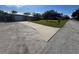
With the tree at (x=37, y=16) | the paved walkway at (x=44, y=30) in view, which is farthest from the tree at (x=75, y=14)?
the tree at (x=37, y=16)

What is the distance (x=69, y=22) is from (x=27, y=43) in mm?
1284

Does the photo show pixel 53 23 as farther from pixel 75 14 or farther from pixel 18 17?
pixel 18 17

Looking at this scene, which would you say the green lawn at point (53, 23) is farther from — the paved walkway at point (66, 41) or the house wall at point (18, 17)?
the house wall at point (18, 17)

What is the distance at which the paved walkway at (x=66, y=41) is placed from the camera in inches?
128

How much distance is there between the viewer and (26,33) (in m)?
3.47

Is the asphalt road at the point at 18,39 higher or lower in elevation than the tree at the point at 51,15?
lower

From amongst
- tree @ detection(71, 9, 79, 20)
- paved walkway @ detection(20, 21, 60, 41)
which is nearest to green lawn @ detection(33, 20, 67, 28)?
paved walkway @ detection(20, 21, 60, 41)

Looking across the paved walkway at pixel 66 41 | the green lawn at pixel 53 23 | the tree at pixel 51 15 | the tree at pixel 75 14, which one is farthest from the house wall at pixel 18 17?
the tree at pixel 75 14

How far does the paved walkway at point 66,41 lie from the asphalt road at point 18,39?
0.24 metres

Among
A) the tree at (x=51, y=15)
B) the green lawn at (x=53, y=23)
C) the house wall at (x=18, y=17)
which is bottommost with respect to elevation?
the green lawn at (x=53, y=23)

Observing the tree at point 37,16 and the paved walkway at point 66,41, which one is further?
the tree at point 37,16
